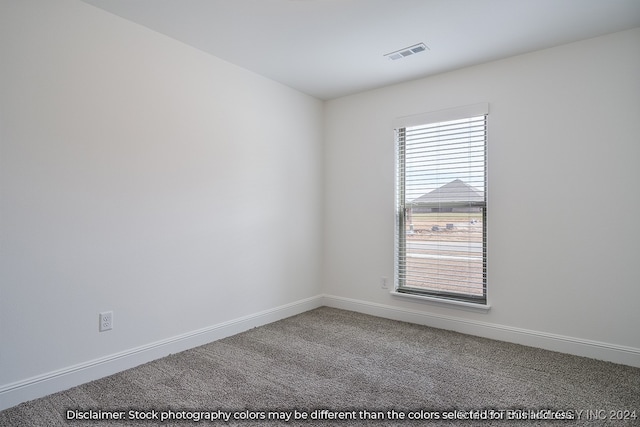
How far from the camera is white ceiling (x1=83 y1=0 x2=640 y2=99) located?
93.6 inches

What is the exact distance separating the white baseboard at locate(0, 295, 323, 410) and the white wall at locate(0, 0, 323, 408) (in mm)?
30

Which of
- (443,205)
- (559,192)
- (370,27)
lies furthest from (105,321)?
(559,192)

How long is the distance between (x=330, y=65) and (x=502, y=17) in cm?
142

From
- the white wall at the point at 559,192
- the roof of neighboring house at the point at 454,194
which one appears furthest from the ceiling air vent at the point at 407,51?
the roof of neighboring house at the point at 454,194

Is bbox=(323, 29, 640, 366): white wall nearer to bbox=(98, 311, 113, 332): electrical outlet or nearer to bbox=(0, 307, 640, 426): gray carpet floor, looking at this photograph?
bbox=(0, 307, 640, 426): gray carpet floor

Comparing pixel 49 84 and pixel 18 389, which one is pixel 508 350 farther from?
pixel 49 84

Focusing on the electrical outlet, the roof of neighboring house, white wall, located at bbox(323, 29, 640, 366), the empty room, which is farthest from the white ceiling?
the electrical outlet

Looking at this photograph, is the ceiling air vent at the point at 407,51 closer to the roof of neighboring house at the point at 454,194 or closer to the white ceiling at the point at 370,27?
the white ceiling at the point at 370,27

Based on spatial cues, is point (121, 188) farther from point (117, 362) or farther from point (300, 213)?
point (300, 213)

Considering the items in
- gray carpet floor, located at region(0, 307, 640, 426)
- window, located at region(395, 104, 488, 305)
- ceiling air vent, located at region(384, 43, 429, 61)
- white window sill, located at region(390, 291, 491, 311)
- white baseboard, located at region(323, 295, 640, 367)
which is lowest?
gray carpet floor, located at region(0, 307, 640, 426)

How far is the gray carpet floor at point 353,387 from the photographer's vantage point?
6.45 feet

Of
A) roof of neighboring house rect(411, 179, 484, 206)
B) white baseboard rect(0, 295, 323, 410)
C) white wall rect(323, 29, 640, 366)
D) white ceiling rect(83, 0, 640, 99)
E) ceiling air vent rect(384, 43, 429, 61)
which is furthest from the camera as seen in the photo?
roof of neighboring house rect(411, 179, 484, 206)

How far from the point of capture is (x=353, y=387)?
2293 mm

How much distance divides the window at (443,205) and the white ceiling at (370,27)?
611 millimetres
